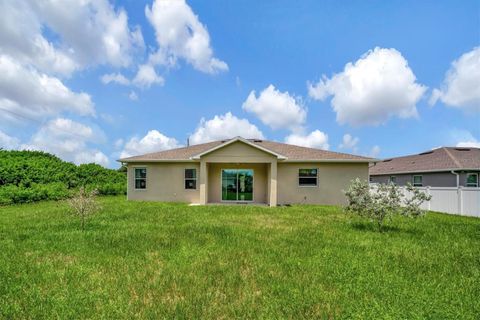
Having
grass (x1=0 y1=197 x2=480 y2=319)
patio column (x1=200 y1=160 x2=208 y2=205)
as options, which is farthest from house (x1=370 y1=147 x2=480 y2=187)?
patio column (x1=200 y1=160 x2=208 y2=205)

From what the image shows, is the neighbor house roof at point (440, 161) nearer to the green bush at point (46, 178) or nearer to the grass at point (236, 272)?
the grass at point (236, 272)

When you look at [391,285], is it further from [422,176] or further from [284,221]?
[422,176]

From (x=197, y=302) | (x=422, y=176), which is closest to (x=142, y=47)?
(x=197, y=302)

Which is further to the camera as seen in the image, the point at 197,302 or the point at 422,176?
the point at 422,176

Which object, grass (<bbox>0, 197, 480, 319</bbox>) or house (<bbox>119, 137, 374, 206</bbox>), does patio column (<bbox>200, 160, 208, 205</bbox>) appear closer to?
house (<bbox>119, 137, 374, 206</bbox>)

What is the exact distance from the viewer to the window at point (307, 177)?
18969 millimetres

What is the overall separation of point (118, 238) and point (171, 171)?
11.5 m

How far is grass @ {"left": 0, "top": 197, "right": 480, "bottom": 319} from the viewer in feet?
13.5

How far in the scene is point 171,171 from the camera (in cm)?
1953

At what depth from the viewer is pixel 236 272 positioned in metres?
5.55

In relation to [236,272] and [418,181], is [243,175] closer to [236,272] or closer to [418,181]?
[236,272]

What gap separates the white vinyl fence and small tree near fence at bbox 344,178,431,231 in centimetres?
737

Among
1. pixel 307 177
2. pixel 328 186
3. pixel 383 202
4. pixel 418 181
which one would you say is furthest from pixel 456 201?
pixel 418 181

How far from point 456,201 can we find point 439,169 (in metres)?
7.17
